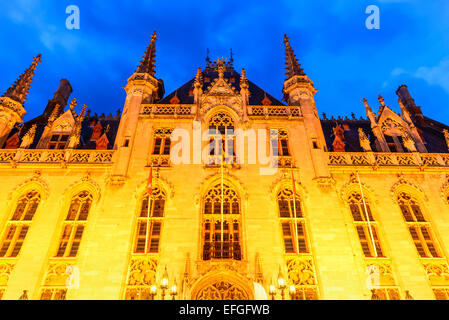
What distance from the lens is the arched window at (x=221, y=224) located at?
15.4 metres

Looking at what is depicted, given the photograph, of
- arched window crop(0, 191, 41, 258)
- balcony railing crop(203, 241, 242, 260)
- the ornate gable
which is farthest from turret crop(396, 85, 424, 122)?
arched window crop(0, 191, 41, 258)

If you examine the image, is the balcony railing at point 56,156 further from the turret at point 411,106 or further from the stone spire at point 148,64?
the turret at point 411,106

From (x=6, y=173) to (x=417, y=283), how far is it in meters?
22.5

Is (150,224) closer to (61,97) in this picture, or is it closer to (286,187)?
(286,187)

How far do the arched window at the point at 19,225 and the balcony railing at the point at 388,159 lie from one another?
17146 millimetres

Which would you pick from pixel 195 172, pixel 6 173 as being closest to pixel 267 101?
pixel 195 172

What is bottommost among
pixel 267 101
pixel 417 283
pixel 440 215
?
pixel 417 283

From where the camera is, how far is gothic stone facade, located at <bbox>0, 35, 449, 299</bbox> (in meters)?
14.6

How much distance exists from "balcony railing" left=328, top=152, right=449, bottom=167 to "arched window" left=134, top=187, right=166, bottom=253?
34.1ft

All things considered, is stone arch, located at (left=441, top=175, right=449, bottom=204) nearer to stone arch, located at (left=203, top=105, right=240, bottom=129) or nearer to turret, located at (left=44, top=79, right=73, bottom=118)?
stone arch, located at (left=203, top=105, right=240, bottom=129)

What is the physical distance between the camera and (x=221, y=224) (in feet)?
51.5

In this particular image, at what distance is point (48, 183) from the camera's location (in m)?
17.8

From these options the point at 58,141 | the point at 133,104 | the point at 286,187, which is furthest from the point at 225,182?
the point at 58,141

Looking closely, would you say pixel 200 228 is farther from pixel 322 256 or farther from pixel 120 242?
pixel 322 256
